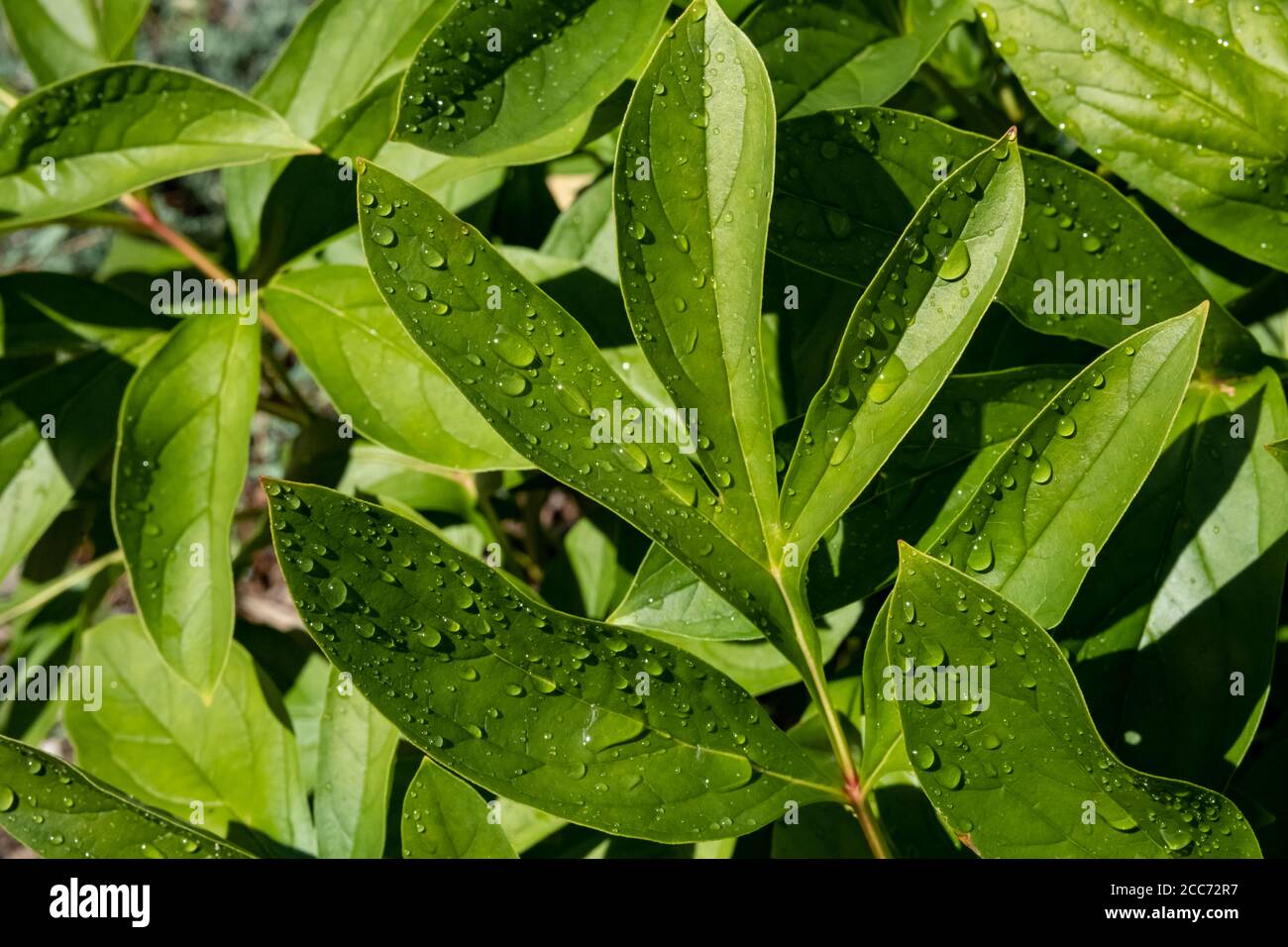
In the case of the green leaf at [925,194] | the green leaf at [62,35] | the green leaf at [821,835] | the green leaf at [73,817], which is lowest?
the green leaf at [821,835]

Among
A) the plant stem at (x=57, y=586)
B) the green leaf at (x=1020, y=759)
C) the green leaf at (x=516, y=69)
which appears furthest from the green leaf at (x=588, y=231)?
the plant stem at (x=57, y=586)

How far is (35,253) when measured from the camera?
3.19 m

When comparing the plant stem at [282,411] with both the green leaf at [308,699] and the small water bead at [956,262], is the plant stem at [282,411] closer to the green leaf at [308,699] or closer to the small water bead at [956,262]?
the green leaf at [308,699]

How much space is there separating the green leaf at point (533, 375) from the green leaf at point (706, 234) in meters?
0.04

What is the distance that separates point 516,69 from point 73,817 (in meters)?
0.76

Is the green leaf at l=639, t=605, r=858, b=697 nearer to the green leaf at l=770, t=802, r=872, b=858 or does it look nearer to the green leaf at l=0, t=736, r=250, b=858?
the green leaf at l=770, t=802, r=872, b=858

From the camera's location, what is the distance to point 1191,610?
3.40ft

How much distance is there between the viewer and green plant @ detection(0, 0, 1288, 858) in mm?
845

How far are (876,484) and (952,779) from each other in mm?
296

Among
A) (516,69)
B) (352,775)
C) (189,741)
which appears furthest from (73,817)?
(516,69)

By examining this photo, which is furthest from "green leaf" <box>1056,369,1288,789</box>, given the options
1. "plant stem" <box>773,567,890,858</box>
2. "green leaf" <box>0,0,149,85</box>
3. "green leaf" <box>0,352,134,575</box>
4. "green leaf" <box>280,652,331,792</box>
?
"green leaf" <box>0,0,149,85</box>

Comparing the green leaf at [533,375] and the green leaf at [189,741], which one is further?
the green leaf at [189,741]

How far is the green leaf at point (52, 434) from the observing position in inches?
51.9
